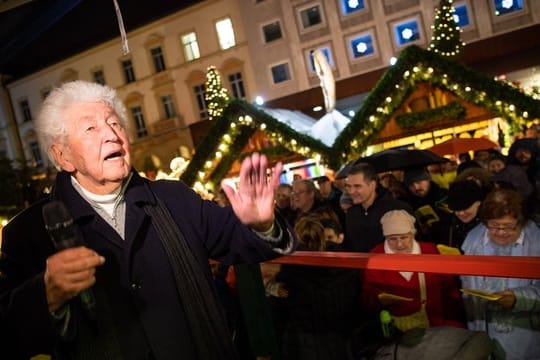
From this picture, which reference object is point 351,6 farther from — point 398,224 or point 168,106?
point 398,224

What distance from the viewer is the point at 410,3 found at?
20141mm

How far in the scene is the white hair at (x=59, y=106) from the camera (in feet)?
5.73

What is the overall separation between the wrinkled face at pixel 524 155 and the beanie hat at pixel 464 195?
3021mm

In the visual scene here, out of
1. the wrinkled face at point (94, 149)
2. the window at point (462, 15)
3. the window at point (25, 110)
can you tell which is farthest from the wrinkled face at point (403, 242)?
the window at point (25, 110)

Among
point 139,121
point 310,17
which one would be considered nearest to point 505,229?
point 310,17

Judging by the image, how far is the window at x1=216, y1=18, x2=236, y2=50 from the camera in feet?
78.6

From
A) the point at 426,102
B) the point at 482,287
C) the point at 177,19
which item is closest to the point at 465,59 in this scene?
the point at 426,102

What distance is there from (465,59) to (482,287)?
19.1m

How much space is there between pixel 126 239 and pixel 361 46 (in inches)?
837

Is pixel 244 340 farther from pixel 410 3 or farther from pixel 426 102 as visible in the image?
pixel 410 3

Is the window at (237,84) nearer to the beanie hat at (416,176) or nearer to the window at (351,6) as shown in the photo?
the window at (351,6)

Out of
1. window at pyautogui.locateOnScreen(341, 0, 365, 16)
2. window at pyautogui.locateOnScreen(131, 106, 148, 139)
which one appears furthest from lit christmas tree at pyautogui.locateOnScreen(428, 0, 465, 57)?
window at pyautogui.locateOnScreen(131, 106, 148, 139)

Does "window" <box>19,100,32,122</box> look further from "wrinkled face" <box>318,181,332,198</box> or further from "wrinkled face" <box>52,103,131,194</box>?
"wrinkled face" <box>52,103,131,194</box>

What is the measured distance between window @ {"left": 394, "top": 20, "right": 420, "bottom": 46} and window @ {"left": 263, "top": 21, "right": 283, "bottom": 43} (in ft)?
19.5
